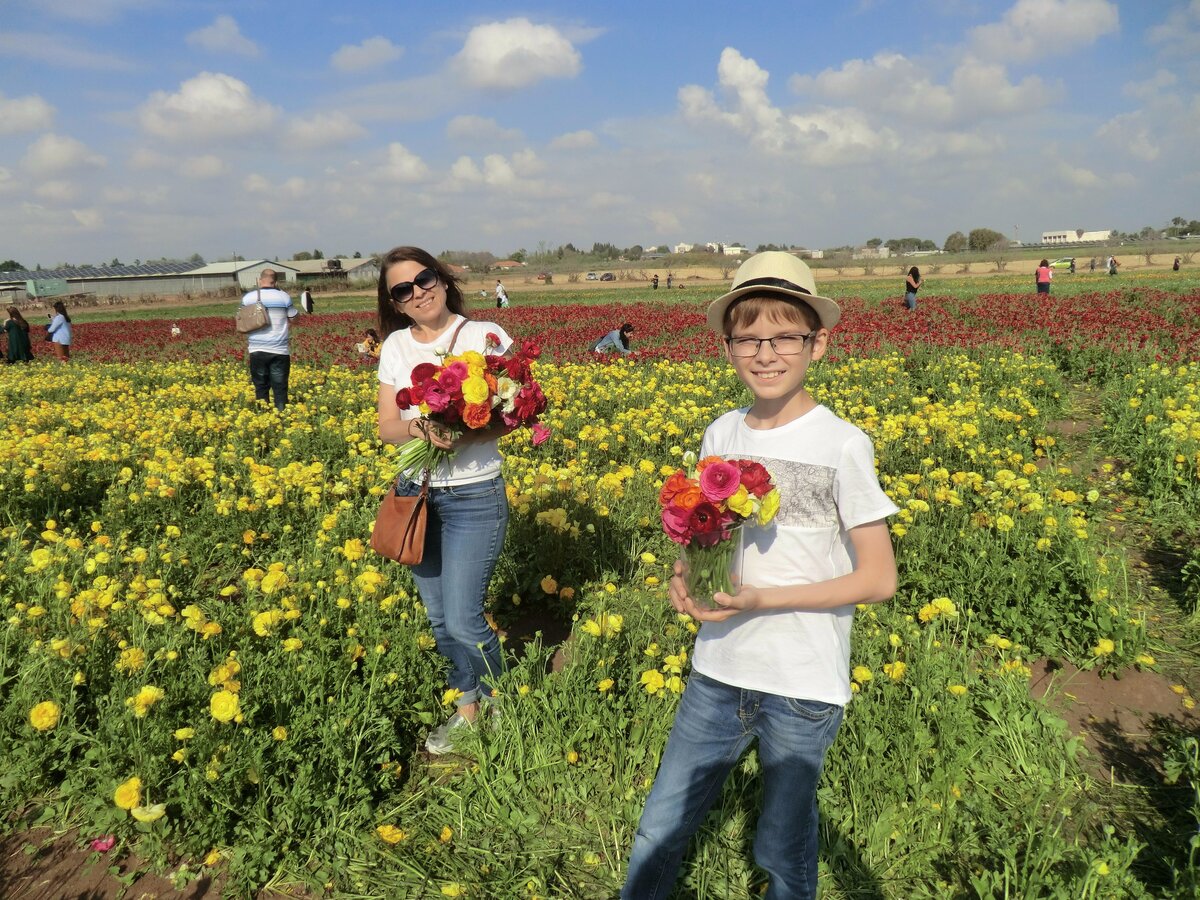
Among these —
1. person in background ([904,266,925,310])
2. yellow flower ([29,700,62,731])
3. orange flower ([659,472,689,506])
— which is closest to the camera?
orange flower ([659,472,689,506])

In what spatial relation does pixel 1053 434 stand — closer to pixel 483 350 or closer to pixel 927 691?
pixel 927 691

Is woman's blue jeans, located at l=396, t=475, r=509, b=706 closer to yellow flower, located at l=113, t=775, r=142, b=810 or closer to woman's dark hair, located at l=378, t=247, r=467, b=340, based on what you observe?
woman's dark hair, located at l=378, t=247, r=467, b=340

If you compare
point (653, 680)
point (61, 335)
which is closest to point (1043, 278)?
point (653, 680)

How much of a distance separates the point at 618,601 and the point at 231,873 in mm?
2129

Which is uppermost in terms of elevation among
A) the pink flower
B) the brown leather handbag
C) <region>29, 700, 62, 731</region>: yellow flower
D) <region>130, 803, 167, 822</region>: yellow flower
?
the pink flower

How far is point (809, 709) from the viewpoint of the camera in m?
1.74

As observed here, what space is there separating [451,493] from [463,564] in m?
0.29

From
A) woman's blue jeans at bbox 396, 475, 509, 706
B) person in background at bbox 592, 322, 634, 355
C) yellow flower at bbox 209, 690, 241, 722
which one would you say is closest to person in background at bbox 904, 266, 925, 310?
person in background at bbox 592, 322, 634, 355

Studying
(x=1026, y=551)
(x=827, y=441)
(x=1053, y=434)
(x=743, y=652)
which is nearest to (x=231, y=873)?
(x=743, y=652)

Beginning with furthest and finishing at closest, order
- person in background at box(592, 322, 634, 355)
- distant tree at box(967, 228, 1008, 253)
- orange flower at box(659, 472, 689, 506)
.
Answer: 1. distant tree at box(967, 228, 1008, 253)
2. person in background at box(592, 322, 634, 355)
3. orange flower at box(659, 472, 689, 506)

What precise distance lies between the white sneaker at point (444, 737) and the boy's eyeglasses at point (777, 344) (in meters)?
2.06

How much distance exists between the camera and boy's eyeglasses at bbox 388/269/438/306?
2818 mm

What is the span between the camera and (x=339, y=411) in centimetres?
933

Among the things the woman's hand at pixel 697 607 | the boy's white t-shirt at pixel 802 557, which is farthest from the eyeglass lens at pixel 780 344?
the woman's hand at pixel 697 607
